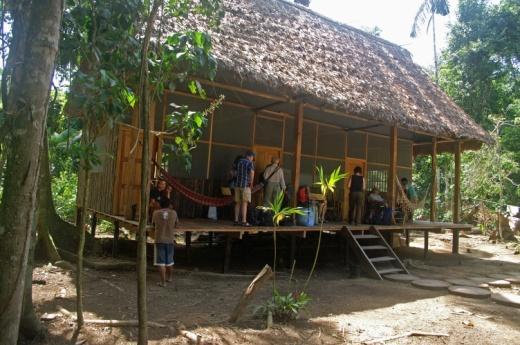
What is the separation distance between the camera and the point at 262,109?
387 inches

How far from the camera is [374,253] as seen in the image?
8891 mm

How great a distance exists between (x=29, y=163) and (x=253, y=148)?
7350 mm

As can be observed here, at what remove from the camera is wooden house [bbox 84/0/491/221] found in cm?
768

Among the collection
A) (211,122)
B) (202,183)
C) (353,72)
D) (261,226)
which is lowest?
(261,226)

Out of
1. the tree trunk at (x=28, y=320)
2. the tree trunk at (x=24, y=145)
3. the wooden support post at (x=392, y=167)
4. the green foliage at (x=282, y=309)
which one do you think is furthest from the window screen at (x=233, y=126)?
the tree trunk at (x=24, y=145)

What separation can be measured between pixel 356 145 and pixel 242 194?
551 cm

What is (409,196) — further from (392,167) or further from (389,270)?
(389,270)

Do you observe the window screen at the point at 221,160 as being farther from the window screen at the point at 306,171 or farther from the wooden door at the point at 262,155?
the window screen at the point at 306,171

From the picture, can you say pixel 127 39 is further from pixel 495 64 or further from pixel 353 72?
pixel 495 64

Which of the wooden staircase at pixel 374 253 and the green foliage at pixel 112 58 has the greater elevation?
the green foliage at pixel 112 58

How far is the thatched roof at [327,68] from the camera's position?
741 cm

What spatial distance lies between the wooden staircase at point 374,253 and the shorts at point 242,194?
230 cm

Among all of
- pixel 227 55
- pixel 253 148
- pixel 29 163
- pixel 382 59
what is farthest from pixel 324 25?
pixel 29 163

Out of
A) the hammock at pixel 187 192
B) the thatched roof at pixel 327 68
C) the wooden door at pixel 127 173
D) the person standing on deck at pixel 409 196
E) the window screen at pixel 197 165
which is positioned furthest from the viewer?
the person standing on deck at pixel 409 196
